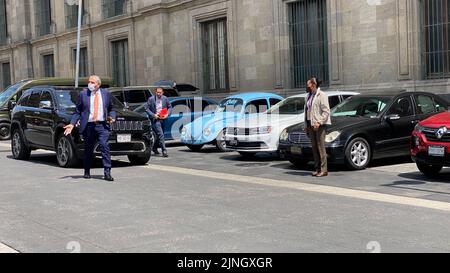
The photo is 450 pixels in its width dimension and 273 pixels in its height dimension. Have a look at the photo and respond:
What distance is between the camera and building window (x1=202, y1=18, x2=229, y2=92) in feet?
81.6

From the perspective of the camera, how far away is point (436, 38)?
17344 millimetres

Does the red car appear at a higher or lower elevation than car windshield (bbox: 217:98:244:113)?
lower

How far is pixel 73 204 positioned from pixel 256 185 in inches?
121

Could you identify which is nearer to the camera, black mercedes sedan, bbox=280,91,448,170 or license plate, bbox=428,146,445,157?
license plate, bbox=428,146,445,157

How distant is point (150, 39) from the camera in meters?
27.8

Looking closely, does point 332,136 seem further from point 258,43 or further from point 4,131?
point 4,131

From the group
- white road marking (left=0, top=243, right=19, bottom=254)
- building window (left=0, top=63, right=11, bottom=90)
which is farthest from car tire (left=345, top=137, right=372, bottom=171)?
building window (left=0, top=63, right=11, bottom=90)

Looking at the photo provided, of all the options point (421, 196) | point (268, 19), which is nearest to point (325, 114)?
point (421, 196)

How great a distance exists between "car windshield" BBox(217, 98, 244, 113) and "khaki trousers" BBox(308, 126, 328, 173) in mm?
4826

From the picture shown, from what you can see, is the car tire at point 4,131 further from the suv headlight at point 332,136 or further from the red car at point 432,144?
the red car at point 432,144

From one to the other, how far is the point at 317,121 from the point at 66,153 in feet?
17.6

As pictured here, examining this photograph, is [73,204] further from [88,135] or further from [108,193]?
[88,135]

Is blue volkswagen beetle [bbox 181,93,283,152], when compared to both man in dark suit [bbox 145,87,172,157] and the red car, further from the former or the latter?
the red car

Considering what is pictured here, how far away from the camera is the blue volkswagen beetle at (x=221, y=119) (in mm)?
15086
